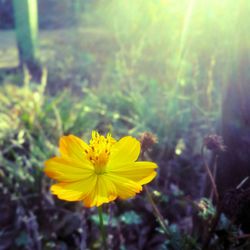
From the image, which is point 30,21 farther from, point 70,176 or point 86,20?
point 70,176

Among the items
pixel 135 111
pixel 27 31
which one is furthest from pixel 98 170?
Answer: pixel 27 31

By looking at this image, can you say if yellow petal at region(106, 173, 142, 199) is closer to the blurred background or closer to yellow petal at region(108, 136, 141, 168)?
yellow petal at region(108, 136, 141, 168)

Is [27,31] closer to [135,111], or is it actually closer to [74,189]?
[135,111]

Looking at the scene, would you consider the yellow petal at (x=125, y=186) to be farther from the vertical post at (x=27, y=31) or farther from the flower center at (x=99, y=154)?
the vertical post at (x=27, y=31)

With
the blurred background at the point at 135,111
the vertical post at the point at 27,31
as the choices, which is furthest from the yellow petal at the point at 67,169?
the vertical post at the point at 27,31

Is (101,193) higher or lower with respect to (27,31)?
higher

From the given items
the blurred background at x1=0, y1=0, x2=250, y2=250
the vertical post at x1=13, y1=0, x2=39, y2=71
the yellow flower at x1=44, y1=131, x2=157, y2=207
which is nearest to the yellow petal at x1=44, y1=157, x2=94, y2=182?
the yellow flower at x1=44, y1=131, x2=157, y2=207
